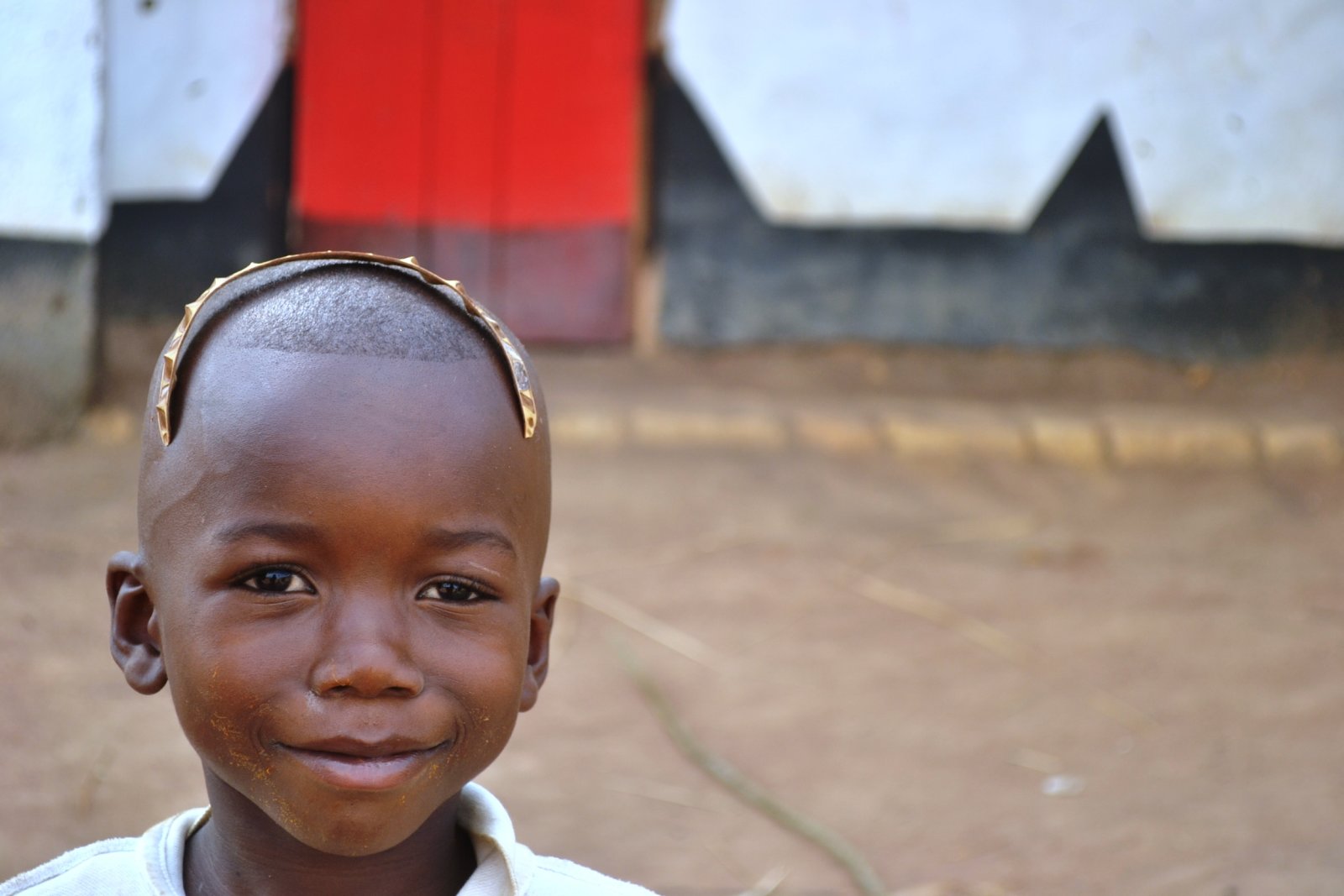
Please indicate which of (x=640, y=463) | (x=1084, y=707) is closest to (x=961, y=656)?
(x=1084, y=707)

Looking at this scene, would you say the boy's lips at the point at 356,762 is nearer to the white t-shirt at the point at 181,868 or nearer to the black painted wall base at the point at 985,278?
the white t-shirt at the point at 181,868

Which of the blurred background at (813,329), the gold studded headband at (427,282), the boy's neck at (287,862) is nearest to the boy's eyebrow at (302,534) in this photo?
the gold studded headband at (427,282)

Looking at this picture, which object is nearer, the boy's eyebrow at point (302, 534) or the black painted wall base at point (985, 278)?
the boy's eyebrow at point (302, 534)

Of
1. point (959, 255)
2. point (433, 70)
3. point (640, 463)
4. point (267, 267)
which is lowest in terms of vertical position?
point (640, 463)

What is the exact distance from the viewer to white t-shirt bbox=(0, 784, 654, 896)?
1355mm

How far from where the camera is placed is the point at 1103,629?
12.9ft

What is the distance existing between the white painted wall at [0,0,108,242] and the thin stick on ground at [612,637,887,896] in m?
2.59

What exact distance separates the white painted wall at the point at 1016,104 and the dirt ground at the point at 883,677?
1189mm

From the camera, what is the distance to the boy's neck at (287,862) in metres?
1.35

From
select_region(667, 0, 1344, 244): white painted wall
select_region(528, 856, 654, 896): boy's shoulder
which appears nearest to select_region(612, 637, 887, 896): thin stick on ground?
select_region(528, 856, 654, 896): boy's shoulder

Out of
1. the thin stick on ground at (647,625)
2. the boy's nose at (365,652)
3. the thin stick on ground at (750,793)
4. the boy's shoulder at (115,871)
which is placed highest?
the boy's nose at (365,652)

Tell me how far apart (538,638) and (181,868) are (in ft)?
1.35

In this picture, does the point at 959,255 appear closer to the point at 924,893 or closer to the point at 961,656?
the point at 961,656

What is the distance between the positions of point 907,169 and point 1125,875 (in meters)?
3.49
